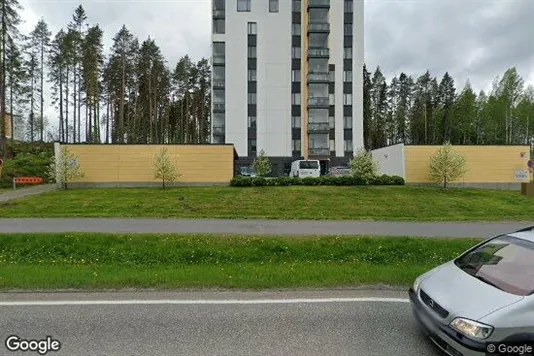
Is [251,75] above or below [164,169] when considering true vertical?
above

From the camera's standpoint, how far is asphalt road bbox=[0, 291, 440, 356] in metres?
3.58

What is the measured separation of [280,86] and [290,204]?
31.6m

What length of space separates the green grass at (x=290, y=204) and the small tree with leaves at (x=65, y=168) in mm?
3522

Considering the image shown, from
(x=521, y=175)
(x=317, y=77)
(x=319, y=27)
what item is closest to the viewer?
(x=521, y=175)

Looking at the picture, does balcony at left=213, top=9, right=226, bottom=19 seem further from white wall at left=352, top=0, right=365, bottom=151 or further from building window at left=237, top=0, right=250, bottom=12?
white wall at left=352, top=0, right=365, bottom=151

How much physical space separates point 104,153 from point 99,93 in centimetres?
2701

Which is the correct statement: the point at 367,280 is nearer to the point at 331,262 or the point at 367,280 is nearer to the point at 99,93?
the point at 331,262

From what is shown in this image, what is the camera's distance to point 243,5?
44781 mm

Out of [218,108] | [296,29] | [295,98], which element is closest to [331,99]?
[295,98]

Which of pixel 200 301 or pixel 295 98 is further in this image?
pixel 295 98

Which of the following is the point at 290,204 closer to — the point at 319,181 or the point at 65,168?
the point at 319,181

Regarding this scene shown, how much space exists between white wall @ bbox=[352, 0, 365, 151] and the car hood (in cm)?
4259

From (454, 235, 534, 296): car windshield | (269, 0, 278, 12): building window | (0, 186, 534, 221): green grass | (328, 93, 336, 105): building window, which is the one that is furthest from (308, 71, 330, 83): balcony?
(454, 235, 534, 296): car windshield

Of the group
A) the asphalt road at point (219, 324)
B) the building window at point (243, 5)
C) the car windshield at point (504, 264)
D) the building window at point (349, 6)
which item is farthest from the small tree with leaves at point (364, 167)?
the building window at point (349, 6)
